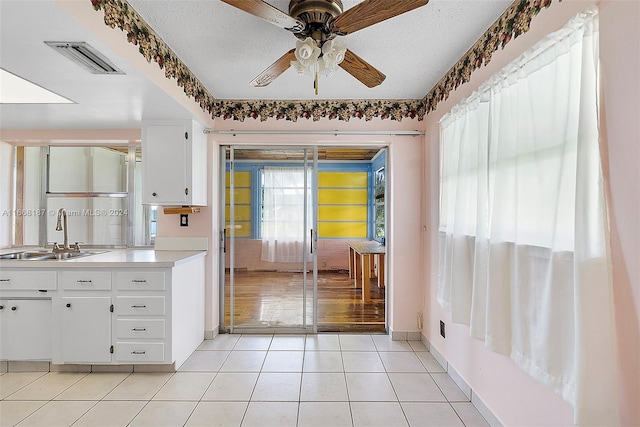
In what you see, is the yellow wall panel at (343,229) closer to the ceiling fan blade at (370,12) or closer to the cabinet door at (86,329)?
the cabinet door at (86,329)

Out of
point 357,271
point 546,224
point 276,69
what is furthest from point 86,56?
point 357,271

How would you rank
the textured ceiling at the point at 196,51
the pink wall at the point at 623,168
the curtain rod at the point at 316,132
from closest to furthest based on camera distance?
the pink wall at the point at 623,168
the textured ceiling at the point at 196,51
the curtain rod at the point at 316,132

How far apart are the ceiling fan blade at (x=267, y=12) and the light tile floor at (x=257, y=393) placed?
2.23 m

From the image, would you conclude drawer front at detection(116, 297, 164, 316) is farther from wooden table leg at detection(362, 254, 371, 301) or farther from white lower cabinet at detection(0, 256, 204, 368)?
wooden table leg at detection(362, 254, 371, 301)

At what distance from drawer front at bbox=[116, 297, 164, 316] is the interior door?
967 mm

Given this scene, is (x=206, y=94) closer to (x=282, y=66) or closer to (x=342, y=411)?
(x=282, y=66)

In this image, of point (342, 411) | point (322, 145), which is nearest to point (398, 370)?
point (342, 411)

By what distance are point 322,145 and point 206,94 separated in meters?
1.23

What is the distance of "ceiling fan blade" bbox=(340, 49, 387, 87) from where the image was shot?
71.5 inches

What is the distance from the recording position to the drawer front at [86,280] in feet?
8.18

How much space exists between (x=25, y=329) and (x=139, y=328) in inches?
35.8

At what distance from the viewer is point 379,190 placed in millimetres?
5805

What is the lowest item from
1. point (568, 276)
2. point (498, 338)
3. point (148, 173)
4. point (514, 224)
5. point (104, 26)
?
point (498, 338)

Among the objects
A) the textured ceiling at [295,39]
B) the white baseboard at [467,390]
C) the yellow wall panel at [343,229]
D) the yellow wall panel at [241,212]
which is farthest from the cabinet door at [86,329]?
the yellow wall panel at [343,229]
